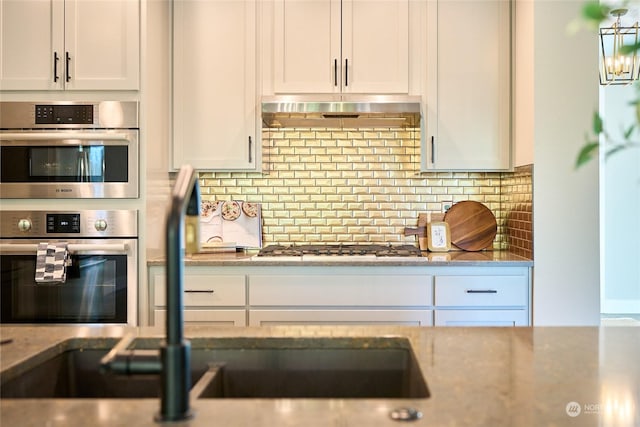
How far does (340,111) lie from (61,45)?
55.9 inches

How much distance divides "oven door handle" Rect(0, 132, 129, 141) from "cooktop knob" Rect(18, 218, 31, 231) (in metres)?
0.39

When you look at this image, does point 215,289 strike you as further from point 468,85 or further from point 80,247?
point 468,85

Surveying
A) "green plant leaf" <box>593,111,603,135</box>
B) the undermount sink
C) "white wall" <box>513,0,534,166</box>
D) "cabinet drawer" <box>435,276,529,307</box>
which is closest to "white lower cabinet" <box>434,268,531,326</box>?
"cabinet drawer" <box>435,276,529,307</box>

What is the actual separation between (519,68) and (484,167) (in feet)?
1.79

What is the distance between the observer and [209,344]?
1.28 metres

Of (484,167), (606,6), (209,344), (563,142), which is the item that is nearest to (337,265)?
(484,167)

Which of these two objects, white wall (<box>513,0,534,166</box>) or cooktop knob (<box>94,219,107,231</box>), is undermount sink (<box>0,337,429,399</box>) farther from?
white wall (<box>513,0,534,166</box>)

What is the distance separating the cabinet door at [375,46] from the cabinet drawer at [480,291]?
106 cm

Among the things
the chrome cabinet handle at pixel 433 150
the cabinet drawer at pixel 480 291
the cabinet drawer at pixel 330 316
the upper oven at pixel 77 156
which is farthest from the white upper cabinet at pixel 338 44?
the cabinet drawer at pixel 330 316

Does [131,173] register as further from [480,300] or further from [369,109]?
[480,300]

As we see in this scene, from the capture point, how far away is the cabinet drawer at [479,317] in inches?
106

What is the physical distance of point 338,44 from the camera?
9.86ft

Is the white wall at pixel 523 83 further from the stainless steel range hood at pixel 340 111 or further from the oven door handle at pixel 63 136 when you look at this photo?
the oven door handle at pixel 63 136

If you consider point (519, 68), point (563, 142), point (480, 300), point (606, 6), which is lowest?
point (480, 300)
